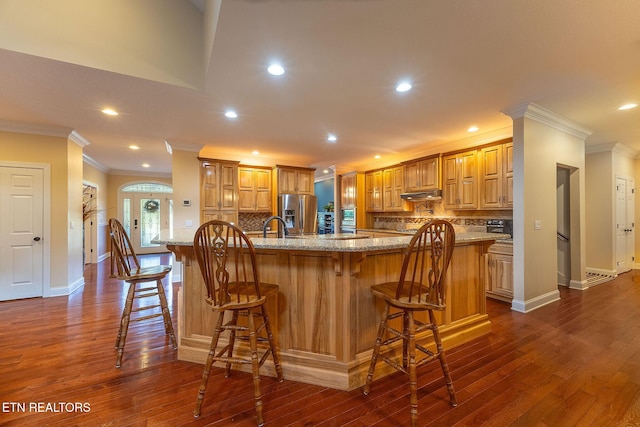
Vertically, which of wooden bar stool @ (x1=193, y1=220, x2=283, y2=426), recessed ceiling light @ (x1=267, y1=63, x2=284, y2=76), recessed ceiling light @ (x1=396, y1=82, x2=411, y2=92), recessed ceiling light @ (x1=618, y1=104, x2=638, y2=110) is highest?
recessed ceiling light @ (x1=618, y1=104, x2=638, y2=110)

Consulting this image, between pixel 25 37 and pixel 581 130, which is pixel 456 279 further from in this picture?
pixel 25 37

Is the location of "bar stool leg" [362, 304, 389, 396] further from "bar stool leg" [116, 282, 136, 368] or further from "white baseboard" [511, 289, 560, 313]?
"white baseboard" [511, 289, 560, 313]

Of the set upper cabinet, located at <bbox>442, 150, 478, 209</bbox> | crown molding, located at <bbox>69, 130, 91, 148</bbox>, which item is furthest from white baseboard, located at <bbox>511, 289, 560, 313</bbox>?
crown molding, located at <bbox>69, 130, 91, 148</bbox>

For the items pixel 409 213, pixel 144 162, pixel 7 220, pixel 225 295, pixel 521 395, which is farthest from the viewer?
pixel 144 162

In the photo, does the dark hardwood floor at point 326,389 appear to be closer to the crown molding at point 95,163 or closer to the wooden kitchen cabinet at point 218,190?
the wooden kitchen cabinet at point 218,190

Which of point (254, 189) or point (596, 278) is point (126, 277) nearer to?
point (254, 189)

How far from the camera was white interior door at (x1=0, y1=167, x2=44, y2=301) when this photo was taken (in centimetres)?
388

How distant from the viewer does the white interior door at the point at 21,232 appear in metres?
3.88

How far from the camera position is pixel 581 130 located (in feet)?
13.6

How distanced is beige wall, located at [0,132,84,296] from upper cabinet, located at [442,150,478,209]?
6091 millimetres

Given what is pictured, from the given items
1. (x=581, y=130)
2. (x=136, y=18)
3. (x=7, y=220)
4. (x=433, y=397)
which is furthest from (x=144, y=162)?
(x=581, y=130)

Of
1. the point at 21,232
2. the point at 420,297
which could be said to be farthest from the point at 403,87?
the point at 21,232

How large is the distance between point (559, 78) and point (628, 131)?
3.12 metres

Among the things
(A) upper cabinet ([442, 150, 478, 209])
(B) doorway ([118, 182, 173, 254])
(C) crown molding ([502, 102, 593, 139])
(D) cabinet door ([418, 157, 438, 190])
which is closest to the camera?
(C) crown molding ([502, 102, 593, 139])
